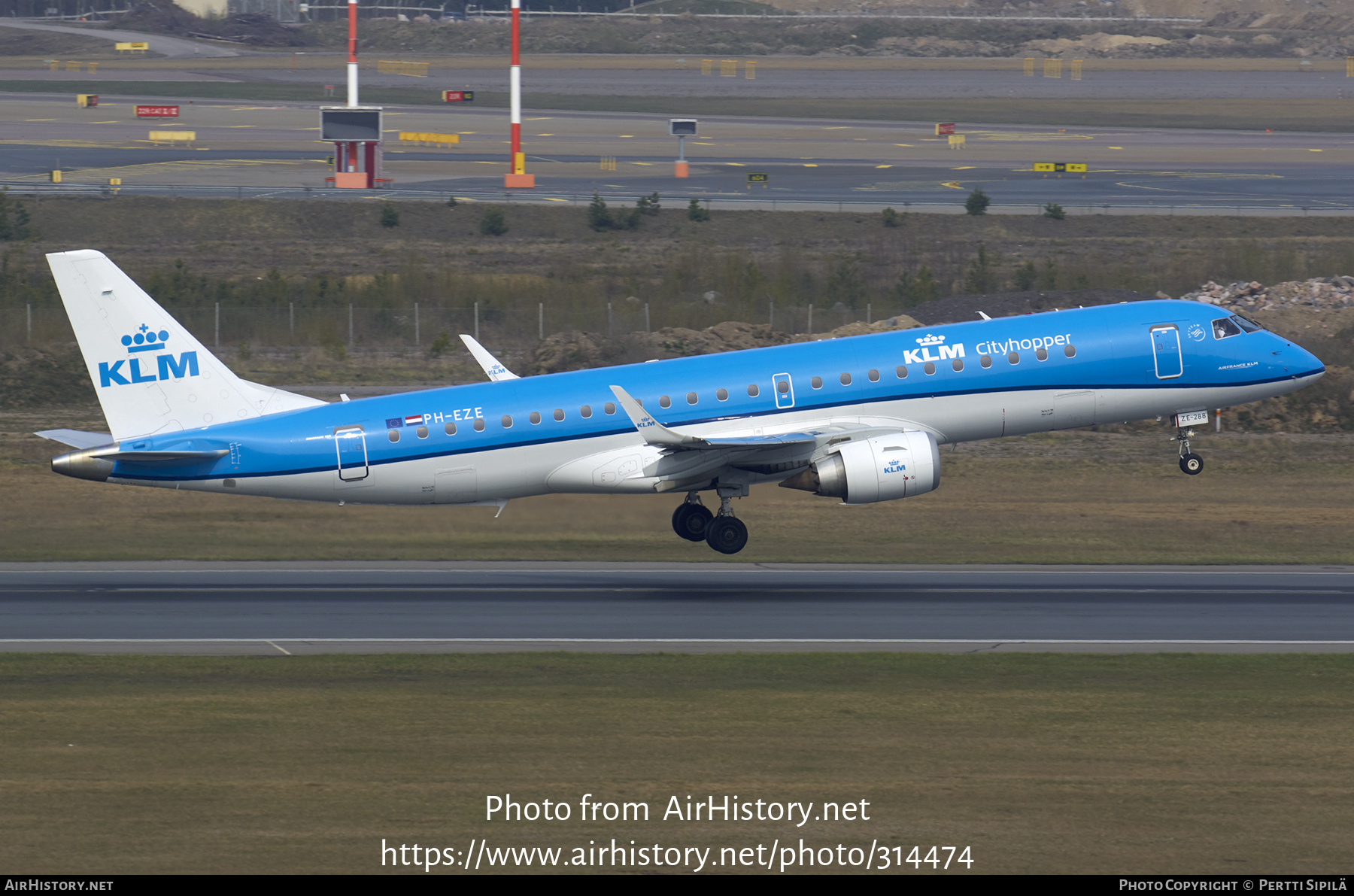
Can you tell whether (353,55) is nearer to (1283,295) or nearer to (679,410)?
(1283,295)

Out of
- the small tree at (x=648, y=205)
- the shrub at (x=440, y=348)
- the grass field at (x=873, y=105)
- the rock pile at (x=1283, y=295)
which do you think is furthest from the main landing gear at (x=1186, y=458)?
the grass field at (x=873, y=105)

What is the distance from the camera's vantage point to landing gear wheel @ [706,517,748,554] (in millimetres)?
39875

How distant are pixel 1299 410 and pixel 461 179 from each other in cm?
6181

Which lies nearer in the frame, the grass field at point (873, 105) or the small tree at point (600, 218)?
the small tree at point (600, 218)

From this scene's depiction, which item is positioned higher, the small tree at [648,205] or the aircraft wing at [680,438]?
the small tree at [648,205]

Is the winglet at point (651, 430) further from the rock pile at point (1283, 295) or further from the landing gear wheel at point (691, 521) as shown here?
the rock pile at point (1283, 295)

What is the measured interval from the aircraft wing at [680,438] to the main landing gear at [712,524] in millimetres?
2205

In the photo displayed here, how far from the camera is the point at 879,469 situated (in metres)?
37.2

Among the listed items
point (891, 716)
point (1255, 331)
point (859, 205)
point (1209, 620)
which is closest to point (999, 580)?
point (1209, 620)

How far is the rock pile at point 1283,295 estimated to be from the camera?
225 feet

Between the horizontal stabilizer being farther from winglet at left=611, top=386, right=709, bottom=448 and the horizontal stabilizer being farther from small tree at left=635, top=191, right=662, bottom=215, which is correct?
small tree at left=635, top=191, right=662, bottom=215

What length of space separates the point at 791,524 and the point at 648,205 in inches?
1956

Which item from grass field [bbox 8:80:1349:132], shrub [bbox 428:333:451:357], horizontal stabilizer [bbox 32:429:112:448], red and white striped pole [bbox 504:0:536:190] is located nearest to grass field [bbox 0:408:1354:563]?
horizontal stabilizer [bbox 32:429:112:448]

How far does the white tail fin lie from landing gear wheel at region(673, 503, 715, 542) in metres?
10.8
